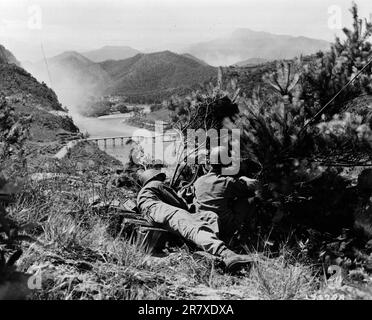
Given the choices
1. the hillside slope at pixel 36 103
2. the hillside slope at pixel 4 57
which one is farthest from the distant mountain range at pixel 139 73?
the hillside slope at pixel 36 103

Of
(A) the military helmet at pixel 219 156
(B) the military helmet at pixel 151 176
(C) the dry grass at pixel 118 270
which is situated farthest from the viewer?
(B) the military helmet at pixel 151 176

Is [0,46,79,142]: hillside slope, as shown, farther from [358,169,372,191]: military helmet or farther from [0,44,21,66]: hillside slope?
[358,169,372,191]: military helmet

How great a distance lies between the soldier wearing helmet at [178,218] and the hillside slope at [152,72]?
11088 centimetres

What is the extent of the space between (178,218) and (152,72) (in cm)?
14125

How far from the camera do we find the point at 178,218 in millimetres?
5359

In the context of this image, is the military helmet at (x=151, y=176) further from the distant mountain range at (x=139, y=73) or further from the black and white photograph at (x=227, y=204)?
the distant mountain range at (x=139, y=73)

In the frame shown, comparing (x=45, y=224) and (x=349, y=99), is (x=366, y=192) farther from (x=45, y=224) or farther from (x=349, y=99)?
(x=45, y=224)

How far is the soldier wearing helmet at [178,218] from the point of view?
482 centimetres

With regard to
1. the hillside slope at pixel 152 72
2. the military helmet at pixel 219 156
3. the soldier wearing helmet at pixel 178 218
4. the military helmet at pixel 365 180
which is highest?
the military helmet at pixel 219 156

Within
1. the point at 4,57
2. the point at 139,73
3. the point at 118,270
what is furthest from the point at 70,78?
the point at 118,270

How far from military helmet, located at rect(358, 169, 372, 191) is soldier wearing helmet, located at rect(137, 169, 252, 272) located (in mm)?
1670

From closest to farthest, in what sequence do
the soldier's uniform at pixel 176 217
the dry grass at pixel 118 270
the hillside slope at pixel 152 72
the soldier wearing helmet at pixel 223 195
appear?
the dry grass at pixel 118 270, the soldier's uniform at pixel 176 217, the soldier wearing helmet at pixel 223 195, the hillside slope at pixel 152 72

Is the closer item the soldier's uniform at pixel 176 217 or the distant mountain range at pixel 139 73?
the soldier's uniform at pixel 176 217
